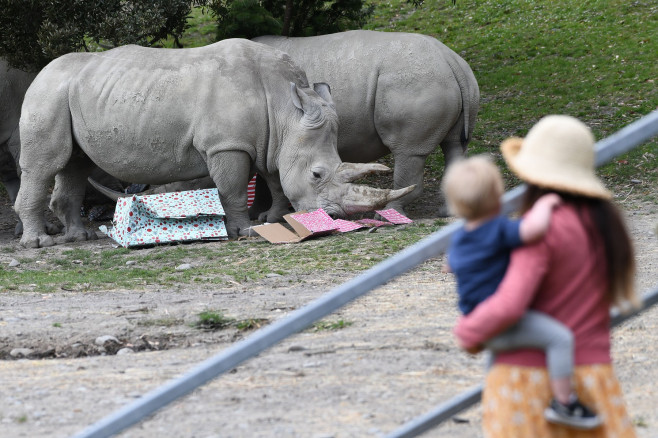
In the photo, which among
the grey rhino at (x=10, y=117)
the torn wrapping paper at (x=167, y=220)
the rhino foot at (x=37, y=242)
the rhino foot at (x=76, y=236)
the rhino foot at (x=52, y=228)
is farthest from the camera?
the grey rhino at (x=10, y=117)

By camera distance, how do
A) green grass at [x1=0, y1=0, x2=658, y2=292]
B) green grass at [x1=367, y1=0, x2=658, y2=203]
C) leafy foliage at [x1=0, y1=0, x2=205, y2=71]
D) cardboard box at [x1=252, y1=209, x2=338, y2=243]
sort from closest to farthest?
green grass at [x1=0, y1=0, x2=658, y2=292]
cardboard box at [x1=252, y1=209, x2=338, y2=243]
leafy foliage at [x1=0, y1=0, x2=205, y2=71]
green grass at [x1=367, y1=0, x2=658, y2=203]

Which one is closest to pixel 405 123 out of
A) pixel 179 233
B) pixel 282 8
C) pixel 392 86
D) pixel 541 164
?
pixel 392 86

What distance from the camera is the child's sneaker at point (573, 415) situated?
2.73m

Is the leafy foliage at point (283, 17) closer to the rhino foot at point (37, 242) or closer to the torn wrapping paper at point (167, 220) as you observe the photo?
the torn wrapping paper at point (167, 220)

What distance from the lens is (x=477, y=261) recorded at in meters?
2.82

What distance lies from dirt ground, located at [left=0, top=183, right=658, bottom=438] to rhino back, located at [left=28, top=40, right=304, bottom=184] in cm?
347

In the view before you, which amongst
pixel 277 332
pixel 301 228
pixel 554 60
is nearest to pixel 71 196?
pixel 301 228

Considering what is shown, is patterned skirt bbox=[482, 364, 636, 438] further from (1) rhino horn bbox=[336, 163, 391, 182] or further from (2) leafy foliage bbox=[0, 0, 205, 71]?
(2) leafy foliage bbox=[0, 0, 205, 71]

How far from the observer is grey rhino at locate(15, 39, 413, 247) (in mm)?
10273

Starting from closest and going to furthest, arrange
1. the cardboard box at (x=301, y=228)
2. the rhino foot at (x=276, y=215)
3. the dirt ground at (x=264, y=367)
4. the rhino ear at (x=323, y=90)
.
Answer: the dirt ground at (x=264, y=367), the cardboard box at (x=301, y=228), the rhino ear at (x=323, y=90), the rhino foot at (x=276, y=215)

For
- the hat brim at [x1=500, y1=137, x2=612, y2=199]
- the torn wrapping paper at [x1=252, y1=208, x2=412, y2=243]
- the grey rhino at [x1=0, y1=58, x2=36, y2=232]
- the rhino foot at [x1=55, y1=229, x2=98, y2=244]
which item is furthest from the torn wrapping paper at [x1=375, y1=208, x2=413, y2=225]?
the hat brim at [x1=500, y1=137, x2=612, y2=199]

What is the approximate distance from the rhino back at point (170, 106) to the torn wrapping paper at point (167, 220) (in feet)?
1.86

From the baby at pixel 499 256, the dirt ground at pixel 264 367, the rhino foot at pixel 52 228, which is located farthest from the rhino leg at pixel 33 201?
the baby at pixel 499 256

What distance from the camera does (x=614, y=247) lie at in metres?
2.83
